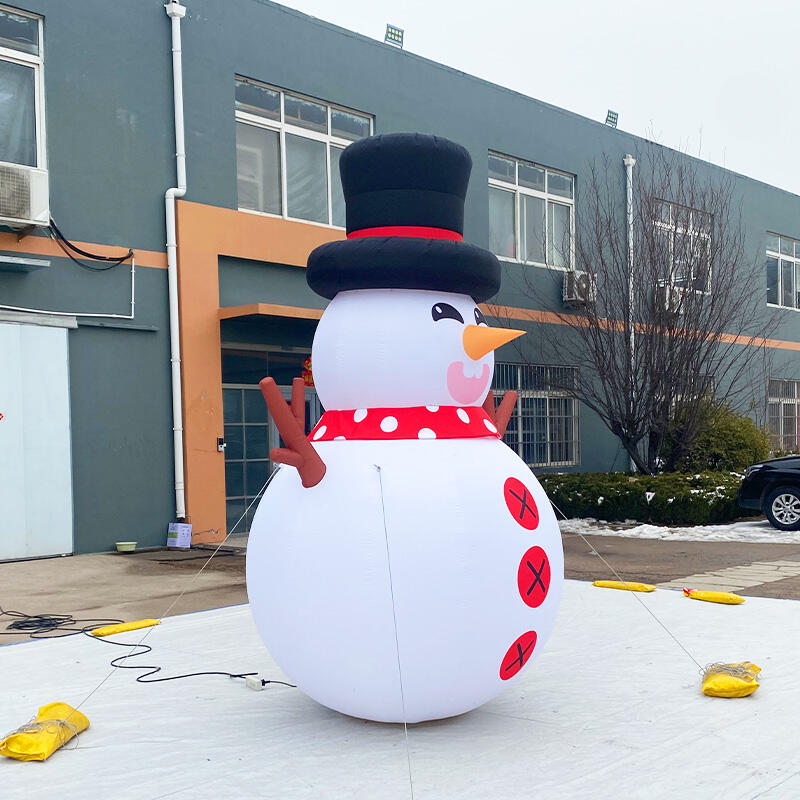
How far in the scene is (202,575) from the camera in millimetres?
10211

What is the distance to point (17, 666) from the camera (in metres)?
6.16

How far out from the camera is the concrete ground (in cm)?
858

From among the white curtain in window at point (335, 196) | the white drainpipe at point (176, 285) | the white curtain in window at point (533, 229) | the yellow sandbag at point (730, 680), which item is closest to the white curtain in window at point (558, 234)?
the white curtain in window at point (533, 229)

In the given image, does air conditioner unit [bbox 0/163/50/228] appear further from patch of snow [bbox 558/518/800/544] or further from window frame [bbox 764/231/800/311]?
window frame [bbox 764/231/800/311]

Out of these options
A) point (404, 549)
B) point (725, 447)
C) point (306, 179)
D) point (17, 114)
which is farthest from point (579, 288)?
point (404, 549)

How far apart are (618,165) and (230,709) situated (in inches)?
654

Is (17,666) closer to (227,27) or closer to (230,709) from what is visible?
(230,709)

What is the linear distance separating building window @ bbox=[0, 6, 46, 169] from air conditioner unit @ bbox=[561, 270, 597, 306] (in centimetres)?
895

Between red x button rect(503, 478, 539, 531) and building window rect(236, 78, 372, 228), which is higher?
building window rect(236, 78, 372, 228)

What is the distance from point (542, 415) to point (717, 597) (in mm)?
10478

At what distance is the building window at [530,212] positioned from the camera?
17656mm

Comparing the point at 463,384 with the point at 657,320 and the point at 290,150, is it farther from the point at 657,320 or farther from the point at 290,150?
the point at 657,320

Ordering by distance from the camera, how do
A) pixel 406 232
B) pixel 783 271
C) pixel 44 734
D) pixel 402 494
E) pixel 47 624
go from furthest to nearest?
pixel 783 271
pixel 47 624
pixel 406 232
pixel 44 734
pixel 402 494

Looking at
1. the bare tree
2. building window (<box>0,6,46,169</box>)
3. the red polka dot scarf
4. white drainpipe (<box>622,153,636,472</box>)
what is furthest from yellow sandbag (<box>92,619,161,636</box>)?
white drainpipe (<box>622,153,636,472</box>)
